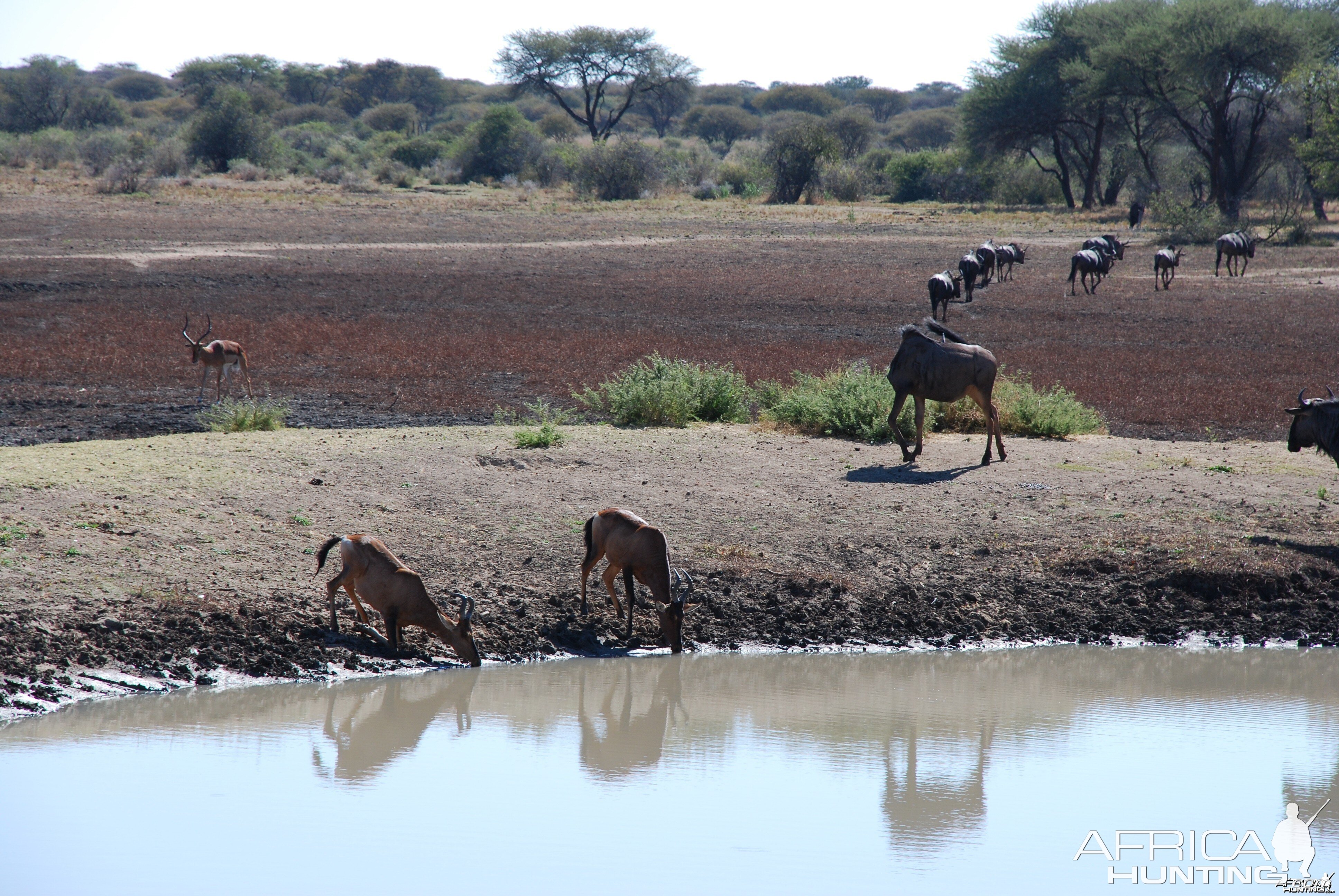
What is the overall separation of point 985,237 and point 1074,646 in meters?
35.5

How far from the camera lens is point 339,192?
50594mm

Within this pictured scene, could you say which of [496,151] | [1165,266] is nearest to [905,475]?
[1165,266]

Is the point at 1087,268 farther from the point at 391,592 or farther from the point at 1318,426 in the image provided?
the point at 391,592

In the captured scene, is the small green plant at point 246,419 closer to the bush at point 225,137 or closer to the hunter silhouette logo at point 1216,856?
the hunter silhouette logo at point 1216,856

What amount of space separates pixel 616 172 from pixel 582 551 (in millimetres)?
47545

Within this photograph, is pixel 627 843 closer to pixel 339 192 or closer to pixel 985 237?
pixel 985 237

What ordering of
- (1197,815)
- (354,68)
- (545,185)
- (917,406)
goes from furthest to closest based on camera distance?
(354,68), (545,185), (917,406), (1197,815)

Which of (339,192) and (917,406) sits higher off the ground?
(339,192)

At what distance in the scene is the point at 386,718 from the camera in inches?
274

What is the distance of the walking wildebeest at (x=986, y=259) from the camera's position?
98.3ft

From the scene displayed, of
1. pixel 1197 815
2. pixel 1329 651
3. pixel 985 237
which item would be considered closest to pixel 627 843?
pixel 1197 815

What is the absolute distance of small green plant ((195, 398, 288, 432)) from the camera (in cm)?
1216

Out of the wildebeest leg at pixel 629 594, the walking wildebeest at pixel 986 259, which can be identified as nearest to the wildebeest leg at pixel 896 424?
the wildebeest leg at pixel 629 594

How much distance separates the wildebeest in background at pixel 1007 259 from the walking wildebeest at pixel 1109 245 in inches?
78.3
